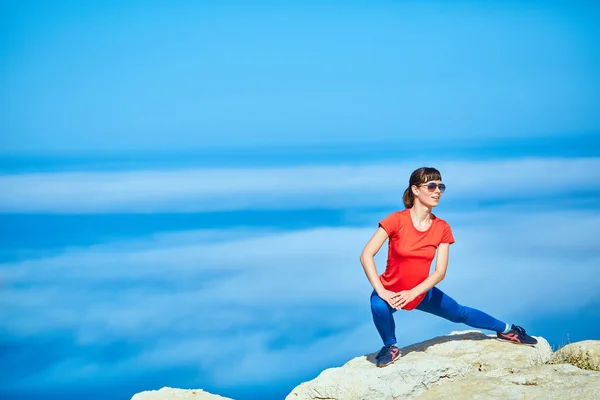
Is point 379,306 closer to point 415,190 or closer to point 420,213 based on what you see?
point 420,213

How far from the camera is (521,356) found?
8602 mm

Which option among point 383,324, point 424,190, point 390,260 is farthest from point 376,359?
point 424,190

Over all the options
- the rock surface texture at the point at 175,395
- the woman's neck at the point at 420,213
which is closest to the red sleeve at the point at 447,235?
the woman's neck at the point at 420,213

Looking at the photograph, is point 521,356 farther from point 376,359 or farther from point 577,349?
point 376,359

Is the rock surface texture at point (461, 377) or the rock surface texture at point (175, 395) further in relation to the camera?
the rock surface texture at point (175, 395)

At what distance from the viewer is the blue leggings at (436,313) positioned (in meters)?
8.13

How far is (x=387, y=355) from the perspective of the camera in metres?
8.21

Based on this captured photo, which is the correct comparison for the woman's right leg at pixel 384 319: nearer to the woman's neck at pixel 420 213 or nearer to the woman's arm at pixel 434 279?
the woman's arm at pixel 434 279

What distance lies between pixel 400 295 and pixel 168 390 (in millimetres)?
2800

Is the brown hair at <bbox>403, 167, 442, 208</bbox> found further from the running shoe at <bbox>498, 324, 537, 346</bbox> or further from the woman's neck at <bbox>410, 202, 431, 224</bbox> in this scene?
the running shoe at <bbox>498, 324, 537, 346</bbox>

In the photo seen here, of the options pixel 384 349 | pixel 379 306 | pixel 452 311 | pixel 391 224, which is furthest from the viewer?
pixel 452 311

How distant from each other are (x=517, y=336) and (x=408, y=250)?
188 cm

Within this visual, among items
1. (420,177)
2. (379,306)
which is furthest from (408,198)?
(379,306)

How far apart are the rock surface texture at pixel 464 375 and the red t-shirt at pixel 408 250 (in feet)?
2.30
